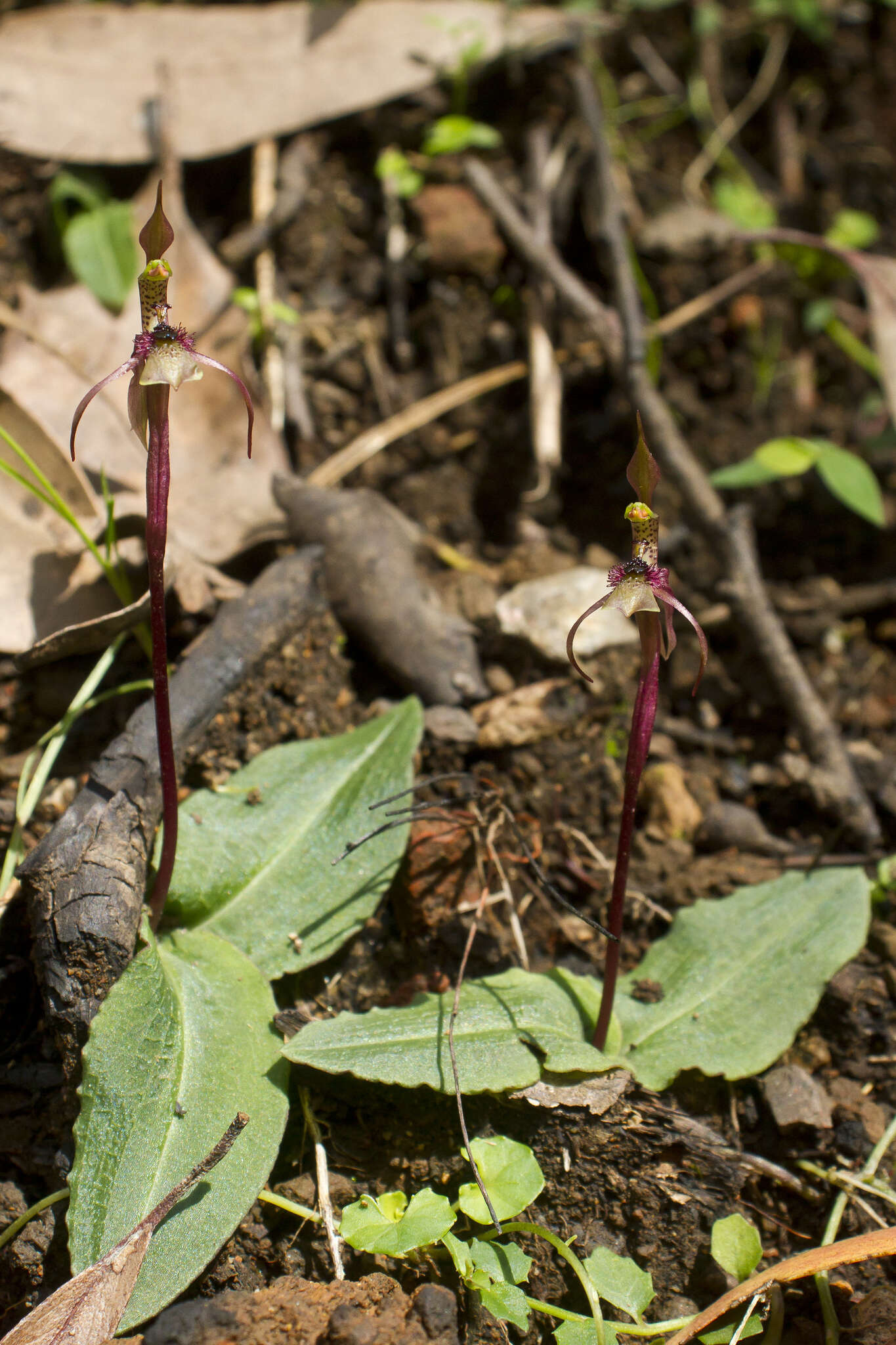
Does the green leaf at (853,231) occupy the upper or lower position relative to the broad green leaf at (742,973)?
upper

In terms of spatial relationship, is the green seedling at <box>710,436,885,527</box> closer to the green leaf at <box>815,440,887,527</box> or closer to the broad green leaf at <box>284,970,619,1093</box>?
the green leaf at <box>815,440,887,527</box>

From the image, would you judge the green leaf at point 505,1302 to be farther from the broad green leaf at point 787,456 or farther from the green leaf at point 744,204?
the green leaf at point 744,204

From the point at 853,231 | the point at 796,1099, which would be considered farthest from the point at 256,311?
the point at 796,1099

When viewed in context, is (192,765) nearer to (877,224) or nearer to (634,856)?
(634,856)

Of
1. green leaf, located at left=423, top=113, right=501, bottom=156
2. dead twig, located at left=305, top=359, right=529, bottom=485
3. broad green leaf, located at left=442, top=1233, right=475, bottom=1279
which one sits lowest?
broad green leaf, located at left=442, top=1233, right=475, bottom=1279

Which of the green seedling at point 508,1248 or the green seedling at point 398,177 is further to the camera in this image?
the green seedling at point 398,177

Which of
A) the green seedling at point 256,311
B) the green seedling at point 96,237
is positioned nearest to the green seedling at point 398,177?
the green seedling at point 256,311

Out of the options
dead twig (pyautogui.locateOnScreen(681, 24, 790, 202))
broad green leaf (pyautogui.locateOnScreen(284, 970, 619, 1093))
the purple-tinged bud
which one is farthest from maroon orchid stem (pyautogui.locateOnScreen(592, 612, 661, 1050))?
dead twig (pyautogui.locateOnScreen(681, 24, 790, 202))
